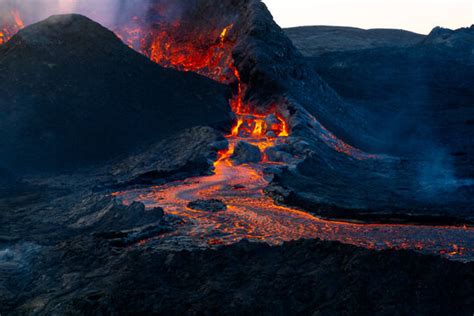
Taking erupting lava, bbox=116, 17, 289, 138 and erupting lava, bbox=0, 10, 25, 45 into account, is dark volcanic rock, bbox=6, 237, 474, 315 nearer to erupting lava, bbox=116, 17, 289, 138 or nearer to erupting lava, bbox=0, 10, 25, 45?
erupting lava, bbox=116, 17, 289, 138

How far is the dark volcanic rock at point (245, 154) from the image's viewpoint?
1648 centimetres

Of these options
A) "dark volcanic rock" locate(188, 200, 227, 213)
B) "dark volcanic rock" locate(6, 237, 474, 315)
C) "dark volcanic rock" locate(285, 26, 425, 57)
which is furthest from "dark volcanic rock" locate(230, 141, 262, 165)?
"dark volcanic rock" locate(285, 26, 425, 57)

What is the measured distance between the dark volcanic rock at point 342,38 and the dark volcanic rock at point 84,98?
36.5m

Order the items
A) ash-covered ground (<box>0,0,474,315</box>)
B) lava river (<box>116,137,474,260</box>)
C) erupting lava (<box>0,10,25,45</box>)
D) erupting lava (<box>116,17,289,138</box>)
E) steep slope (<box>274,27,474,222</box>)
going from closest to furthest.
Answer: ash-covered ground (<box>0,0,474,315</box>)
lava river (<box>116,137,474,260</box>)
steep slope (<box>274,27,474,222</box>)
erupting lava (<box>116,17,289,138</box>)
erupting lava (<box>0,10,25,45</box>)

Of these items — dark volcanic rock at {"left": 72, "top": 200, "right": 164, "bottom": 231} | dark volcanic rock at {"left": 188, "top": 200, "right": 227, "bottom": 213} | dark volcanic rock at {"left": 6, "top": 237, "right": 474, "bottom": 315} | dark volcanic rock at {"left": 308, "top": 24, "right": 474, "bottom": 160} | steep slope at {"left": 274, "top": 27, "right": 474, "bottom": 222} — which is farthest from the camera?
dark volcanic rock at {"left": 308, "top": 24, "right": 474, "bottom": 160}

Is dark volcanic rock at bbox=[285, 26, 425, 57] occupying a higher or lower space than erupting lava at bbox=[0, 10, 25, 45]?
higher

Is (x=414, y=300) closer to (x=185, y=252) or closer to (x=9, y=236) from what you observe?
(x=185, y=252)

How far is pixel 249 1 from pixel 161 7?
6465 mm

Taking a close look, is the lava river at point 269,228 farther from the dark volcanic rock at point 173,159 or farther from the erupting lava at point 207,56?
the erupting lava at point 207,56

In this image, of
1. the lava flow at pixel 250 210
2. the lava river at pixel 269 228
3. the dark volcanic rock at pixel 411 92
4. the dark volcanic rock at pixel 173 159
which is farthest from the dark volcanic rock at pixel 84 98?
the dark volcanic rock at pixel 411 92

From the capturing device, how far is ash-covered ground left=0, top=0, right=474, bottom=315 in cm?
582

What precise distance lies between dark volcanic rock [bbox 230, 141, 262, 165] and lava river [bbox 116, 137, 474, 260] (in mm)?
3486

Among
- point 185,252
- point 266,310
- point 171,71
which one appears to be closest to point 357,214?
point 185,252

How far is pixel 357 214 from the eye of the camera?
10.3 metres
